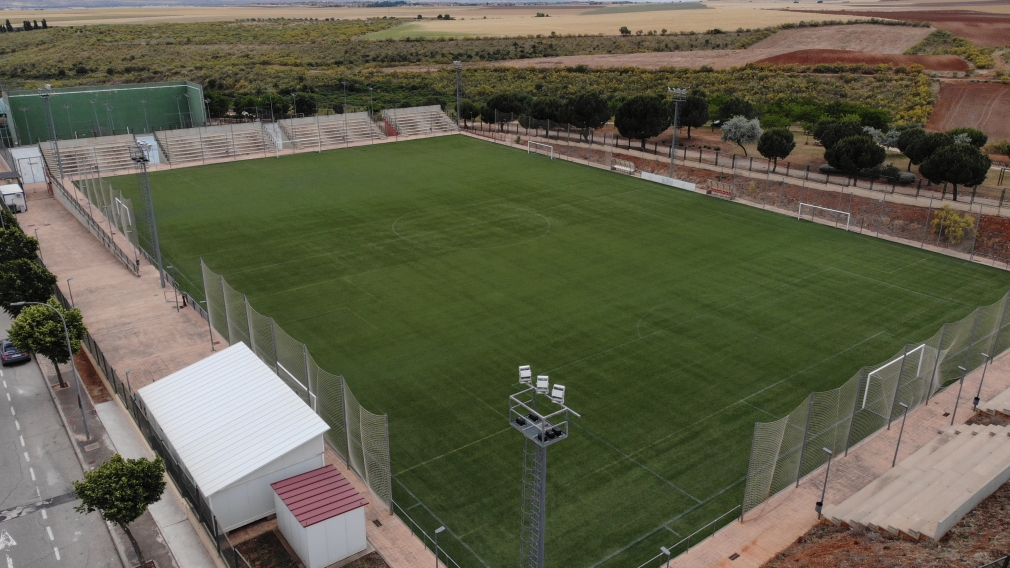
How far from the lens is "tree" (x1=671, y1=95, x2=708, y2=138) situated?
6178cm

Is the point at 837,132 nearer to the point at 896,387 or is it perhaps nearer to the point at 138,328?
the point at 896,387

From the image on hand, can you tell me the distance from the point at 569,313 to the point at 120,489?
56.0ft

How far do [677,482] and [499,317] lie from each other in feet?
36.6

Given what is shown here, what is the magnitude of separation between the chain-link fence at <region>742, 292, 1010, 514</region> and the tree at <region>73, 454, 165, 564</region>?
13.5 metres

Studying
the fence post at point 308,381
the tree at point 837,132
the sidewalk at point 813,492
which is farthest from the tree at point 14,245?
the tree at point 837,132

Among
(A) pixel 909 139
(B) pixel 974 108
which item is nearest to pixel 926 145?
(A) pixel 909 139

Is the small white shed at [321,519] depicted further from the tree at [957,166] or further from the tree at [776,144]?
the tree at [776,144]

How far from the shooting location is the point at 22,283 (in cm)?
2709

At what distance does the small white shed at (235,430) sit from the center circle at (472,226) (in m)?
17.2

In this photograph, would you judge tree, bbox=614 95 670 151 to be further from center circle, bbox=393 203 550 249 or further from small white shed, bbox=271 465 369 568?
small white shed, bbox=271 465 369 568

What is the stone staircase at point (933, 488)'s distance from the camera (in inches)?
669

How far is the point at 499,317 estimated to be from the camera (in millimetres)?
29234

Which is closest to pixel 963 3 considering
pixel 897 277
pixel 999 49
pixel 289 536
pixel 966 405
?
pixel 999 49

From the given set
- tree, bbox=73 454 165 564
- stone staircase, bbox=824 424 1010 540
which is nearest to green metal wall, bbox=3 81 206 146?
tree, bbox=73 454 165 564
